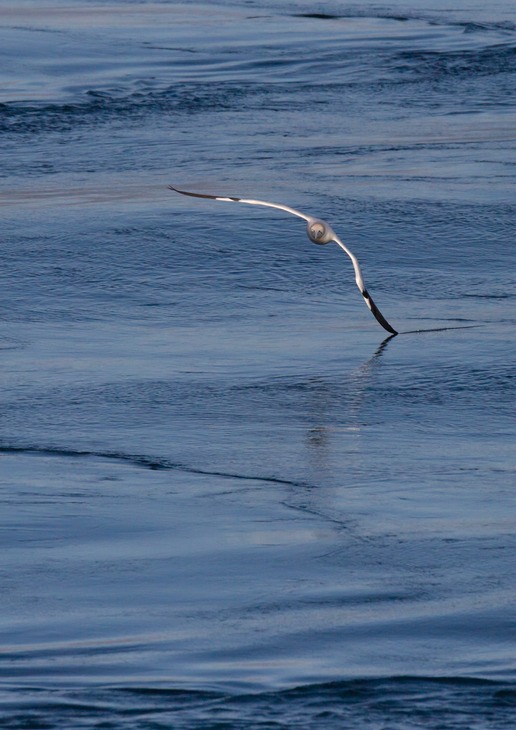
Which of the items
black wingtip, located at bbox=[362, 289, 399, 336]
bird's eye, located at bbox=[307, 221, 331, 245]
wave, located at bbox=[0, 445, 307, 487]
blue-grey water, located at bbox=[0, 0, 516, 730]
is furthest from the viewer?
bird's eye, located at bbox=[307, 221, 331, 245]

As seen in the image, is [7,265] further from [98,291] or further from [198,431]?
[198,431]

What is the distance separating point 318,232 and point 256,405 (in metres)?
1.50

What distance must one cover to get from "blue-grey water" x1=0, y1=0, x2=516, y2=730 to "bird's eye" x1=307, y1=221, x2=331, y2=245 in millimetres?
515

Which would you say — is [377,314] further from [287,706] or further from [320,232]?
[287,706]

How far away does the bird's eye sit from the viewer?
8.05 m

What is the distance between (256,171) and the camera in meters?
11.7

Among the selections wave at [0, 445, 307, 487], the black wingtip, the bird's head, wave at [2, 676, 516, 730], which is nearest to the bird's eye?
the bird's head

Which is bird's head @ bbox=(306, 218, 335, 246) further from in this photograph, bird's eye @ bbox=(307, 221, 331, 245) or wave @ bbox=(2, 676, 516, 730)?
wave @ bbox=(2, 676, 516, 730)

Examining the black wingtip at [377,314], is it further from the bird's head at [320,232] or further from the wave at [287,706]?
the wave at [287,706]

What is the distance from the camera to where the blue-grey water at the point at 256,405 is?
4.33m

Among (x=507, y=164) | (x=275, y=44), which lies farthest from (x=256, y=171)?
(x=275, y=44)

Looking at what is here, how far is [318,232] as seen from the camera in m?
8.08

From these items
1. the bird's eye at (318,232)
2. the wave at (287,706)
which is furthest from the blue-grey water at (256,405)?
the bird's eye at (318,232)

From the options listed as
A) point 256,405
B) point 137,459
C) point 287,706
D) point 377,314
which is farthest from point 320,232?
point 287,706
